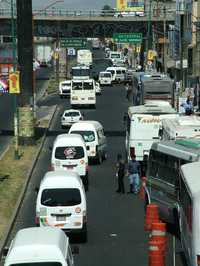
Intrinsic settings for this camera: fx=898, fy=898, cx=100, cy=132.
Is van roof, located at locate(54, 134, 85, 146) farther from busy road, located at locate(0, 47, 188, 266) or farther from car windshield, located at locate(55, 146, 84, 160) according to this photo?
busy road, located at locate(0, 47, 188, 266)

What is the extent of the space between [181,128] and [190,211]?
12.0 meters

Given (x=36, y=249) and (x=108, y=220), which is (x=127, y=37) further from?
(x=36, y=249)

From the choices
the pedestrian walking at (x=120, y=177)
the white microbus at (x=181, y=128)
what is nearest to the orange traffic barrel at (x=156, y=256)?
the white microbus at (x=181, y=128)

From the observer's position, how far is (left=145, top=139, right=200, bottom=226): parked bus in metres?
25.2

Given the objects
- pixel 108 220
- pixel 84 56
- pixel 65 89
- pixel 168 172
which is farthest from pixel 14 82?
pixel 84 56

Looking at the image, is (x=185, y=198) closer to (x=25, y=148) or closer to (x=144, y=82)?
(x=25, y=148)

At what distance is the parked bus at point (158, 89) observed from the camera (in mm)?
60094

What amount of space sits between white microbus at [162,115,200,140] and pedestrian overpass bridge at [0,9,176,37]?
261 ft

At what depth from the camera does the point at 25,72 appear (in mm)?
49500

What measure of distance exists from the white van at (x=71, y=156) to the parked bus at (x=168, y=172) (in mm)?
7542

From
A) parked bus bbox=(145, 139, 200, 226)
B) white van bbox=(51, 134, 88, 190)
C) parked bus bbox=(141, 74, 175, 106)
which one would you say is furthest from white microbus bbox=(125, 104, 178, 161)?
parked bus bbox=(141, 74, 175, 106)

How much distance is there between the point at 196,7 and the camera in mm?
90688

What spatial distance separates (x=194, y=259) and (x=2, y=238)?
26.2ft

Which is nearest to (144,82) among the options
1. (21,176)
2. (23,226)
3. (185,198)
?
(21,176)
